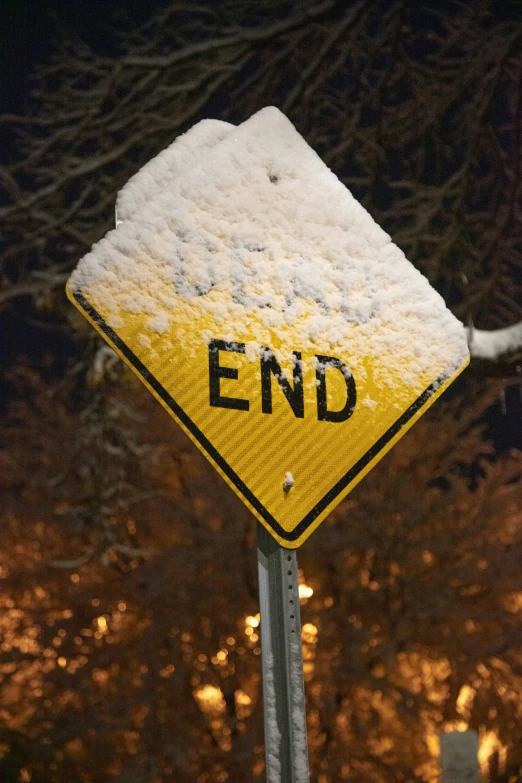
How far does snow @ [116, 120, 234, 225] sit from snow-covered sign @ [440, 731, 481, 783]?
287 inches

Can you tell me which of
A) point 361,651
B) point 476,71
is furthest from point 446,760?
point 476,71

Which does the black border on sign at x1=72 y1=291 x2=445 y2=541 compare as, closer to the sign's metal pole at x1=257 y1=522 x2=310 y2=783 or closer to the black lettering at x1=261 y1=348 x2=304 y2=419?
the sign's metal pole at x1=257 y1=522 x2=310 y2=783

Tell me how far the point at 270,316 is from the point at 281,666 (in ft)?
2.66

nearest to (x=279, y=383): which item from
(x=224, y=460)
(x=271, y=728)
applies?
(x=224, y=460)

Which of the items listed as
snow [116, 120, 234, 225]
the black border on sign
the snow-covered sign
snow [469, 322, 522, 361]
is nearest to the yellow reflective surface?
the black border on sign

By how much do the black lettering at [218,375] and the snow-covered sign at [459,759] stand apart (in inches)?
279

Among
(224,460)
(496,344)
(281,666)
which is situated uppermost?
(224,460)

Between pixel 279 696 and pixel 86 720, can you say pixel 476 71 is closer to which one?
pixel 279 696

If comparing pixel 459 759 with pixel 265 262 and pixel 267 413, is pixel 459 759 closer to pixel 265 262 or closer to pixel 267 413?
pixel 267 413

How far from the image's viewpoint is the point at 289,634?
70.5 inches

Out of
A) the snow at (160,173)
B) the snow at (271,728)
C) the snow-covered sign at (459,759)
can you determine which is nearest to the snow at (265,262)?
the snow at (160,173)

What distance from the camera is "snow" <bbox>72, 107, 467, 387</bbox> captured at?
6.02 ft

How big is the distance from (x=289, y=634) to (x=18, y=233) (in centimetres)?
301

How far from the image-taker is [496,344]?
4242mm
